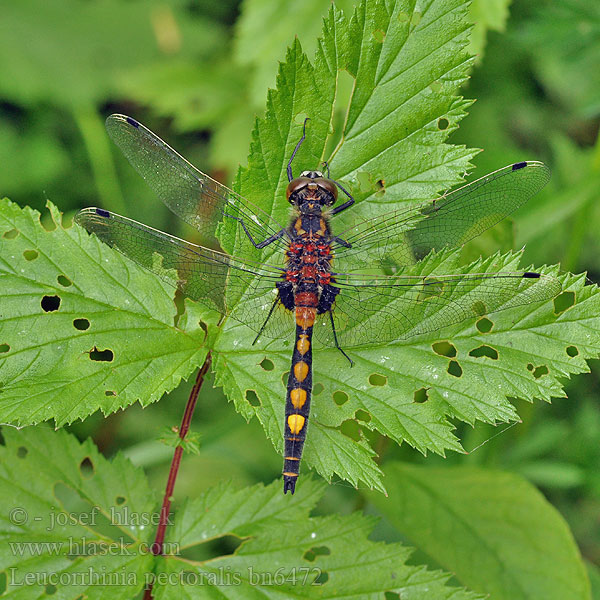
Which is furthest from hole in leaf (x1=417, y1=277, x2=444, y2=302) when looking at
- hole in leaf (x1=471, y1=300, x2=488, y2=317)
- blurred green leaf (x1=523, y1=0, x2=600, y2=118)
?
blurred green leaf (x1=523, y1=0, x2=600, y2=118)

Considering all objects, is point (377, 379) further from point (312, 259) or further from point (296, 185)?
point (296, 185)

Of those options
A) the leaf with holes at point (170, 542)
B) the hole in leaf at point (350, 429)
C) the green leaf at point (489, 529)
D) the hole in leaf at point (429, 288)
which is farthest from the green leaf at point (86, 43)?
the green leaf at point (489, 529)

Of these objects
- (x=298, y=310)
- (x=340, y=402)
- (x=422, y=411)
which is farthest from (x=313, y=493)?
(x=298, y=310)

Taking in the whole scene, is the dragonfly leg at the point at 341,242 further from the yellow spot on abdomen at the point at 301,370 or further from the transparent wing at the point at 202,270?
the yellow spot on abdomen at the point at 301,370

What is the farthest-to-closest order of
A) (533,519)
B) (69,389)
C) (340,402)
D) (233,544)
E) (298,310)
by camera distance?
(233,544)
(533,519)
(298,310)
(340,402)
(69,389)

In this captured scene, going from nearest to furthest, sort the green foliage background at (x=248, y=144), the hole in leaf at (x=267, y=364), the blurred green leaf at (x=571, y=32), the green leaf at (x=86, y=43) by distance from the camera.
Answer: the hole in leaf at (x=267, y=364)
the green foliage background at (x=248, y=144)
the blurred green leaf at (x=571, y=32)
the green leaf at (x=86, y=43)

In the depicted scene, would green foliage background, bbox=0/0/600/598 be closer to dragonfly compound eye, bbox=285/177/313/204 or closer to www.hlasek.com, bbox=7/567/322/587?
dragonfly compound eye, bbox=285/177/313/204

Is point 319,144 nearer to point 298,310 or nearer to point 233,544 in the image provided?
point 298,310
